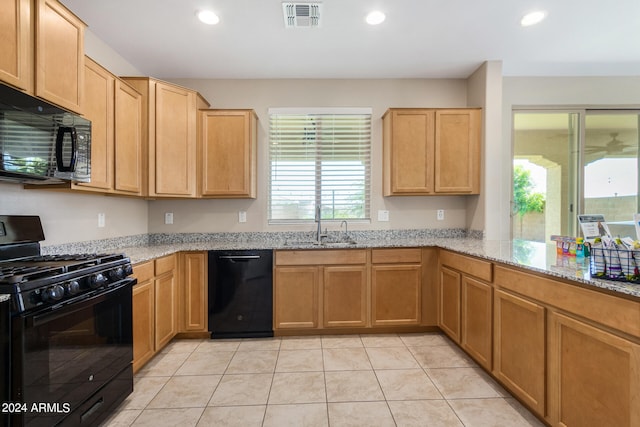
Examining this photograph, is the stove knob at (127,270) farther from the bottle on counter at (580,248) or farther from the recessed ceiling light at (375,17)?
the bottle on counter at (580,248)

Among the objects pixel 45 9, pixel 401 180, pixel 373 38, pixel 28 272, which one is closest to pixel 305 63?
pixel 373 38

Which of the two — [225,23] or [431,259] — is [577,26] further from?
[225,23]

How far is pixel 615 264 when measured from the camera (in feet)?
4.57

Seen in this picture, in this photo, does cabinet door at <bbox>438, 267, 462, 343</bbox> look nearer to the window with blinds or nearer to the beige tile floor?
the beige tile floor

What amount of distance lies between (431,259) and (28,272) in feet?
9.66

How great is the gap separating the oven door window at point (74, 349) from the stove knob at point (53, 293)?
0.21 ft

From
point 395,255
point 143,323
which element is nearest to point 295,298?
point 395,255

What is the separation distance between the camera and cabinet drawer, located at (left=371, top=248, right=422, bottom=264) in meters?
3.02

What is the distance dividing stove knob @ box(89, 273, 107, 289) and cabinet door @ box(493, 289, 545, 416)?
2.42m

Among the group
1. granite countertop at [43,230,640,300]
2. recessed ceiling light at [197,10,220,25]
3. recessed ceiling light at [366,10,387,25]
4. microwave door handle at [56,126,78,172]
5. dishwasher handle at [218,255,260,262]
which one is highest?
recessed ceiling light at [366,10,387,25]

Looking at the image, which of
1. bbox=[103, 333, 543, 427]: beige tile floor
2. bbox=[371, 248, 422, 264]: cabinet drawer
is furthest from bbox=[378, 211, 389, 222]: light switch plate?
bbox=[103, 333, 543, 427]: beige tile floor

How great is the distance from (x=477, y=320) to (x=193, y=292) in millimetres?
2468

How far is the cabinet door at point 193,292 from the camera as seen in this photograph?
9.57 feet

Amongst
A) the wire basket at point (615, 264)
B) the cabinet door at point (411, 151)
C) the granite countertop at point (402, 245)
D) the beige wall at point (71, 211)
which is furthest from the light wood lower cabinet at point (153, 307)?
the wire basket at point (615, 264)
